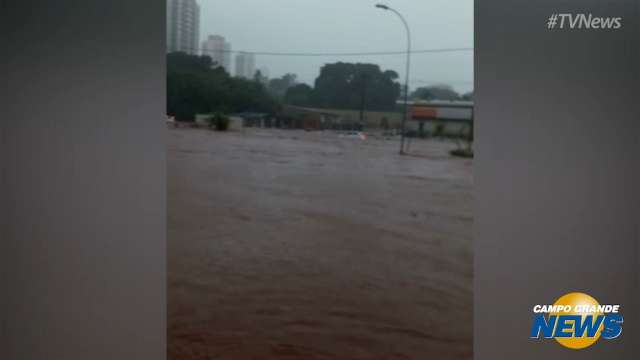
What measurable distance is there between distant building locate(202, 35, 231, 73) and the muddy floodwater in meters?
A: 0.43

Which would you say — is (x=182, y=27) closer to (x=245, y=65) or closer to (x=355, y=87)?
(x=245, y=65)

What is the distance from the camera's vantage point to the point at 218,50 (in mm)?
3434

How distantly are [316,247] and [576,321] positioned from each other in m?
1.65

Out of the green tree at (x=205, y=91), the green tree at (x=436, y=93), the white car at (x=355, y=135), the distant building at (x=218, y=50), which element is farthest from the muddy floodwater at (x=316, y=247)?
the distant building at (x=218, y=50)

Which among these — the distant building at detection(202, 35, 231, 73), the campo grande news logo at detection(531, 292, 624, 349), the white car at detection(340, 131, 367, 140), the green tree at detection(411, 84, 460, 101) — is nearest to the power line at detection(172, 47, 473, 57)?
the distant building at detection(202, 35, 231, 73)

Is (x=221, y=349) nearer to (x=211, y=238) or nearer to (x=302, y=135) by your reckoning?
(x=211, y=238)

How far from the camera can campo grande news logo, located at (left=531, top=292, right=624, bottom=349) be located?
11.0 feet

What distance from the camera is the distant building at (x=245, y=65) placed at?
11.3ft

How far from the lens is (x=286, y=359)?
11.3ft

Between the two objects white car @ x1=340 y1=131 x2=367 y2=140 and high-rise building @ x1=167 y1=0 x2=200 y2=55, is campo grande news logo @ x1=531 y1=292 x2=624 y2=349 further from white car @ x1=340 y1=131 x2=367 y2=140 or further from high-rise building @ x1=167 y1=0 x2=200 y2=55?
high-rise building @ x1=167 y1=0 x2=200 y2=55

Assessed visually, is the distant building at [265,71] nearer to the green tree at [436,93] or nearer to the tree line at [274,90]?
the tree line at [274,90]

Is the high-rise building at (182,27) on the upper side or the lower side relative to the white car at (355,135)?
upper

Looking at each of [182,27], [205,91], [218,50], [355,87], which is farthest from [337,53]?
[182,27]

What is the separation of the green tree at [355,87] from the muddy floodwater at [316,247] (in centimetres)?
22
